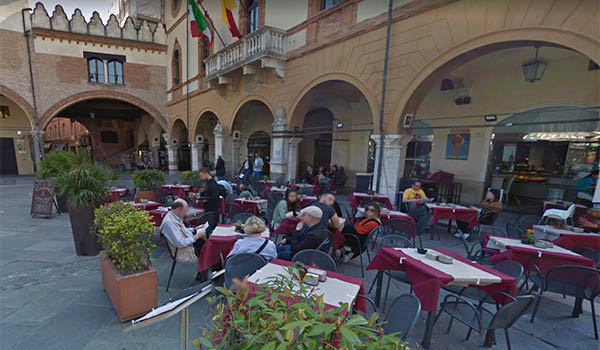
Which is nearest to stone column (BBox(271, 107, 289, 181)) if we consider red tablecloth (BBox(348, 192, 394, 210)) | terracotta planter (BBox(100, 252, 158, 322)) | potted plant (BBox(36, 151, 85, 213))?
red tablecloth (BBox(348, 192, 394, 210))

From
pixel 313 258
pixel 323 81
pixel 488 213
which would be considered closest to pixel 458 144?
pixel 488 213

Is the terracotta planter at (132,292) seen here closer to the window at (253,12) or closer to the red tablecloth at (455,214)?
the red tablecloth at (455,214)

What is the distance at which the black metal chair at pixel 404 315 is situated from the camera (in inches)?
62.6

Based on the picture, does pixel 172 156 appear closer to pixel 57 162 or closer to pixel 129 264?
pixel 57 162

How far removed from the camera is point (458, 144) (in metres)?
8.77

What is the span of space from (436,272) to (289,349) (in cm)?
212

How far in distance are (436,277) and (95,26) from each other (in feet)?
70.0

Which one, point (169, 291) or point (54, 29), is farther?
point (54, 29)

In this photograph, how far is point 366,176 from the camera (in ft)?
29.6

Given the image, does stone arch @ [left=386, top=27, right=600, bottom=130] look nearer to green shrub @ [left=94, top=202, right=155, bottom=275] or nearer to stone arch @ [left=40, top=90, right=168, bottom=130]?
green shrub @ [left=94, top=202, right=155, bottom=275]

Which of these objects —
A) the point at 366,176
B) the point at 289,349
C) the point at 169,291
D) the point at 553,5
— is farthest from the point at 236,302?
the point at 366,176

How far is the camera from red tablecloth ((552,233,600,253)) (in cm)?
376

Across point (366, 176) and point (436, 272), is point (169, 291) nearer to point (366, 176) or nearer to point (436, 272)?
point (436, 272)

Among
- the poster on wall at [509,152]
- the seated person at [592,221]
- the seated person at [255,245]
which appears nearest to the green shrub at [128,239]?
the seated person at [255,245]
